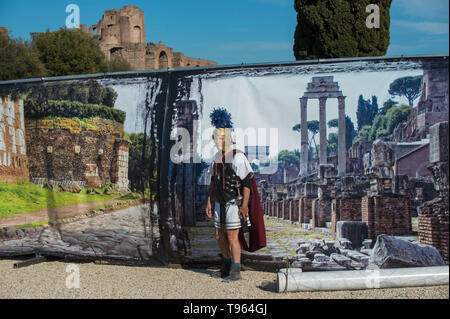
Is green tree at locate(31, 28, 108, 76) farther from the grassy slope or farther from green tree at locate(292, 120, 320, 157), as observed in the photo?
green tree at locate(292, 120, 320, 157)

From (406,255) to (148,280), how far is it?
3.22 m

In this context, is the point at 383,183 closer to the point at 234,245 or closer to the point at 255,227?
the point at 255,227

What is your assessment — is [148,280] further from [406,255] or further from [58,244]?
[406,255]

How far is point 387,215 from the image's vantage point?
6039 millimetres

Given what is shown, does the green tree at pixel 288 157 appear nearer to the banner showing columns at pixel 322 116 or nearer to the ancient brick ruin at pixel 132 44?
the banner showing columns at pixel 322 116

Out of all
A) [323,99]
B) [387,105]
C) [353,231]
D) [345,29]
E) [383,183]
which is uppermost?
[345,29]

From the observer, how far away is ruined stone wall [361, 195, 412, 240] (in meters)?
6.02

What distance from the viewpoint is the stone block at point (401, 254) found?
5.79 meters

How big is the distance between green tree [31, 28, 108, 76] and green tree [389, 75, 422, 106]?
32.8m

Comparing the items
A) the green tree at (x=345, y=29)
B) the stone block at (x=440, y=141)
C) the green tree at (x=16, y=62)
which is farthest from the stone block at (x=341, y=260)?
the green tree at (x=16, y=62)

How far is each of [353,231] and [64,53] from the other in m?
34.5

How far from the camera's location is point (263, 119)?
21.6ft

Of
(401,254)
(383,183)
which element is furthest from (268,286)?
(383,183)

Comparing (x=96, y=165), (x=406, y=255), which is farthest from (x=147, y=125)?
(x=406, y=255)
